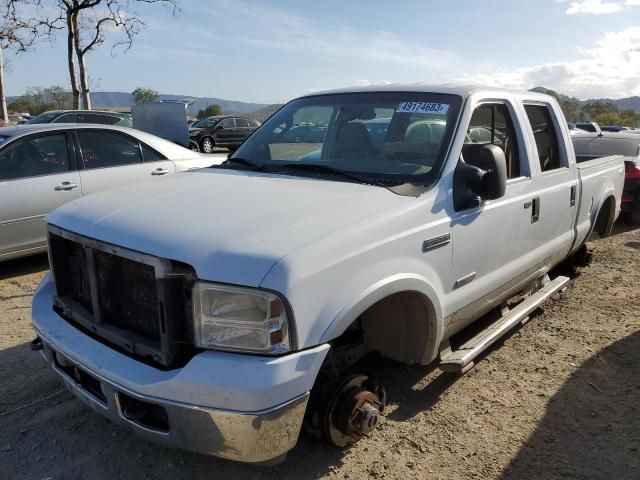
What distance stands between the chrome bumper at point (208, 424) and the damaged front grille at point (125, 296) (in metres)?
0.19

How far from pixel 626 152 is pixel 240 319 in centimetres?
870

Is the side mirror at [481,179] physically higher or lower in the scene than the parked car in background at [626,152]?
higher

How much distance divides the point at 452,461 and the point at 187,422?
145cm

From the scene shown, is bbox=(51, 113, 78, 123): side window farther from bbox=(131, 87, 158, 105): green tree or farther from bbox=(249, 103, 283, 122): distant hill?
bbox=(131, 87, 158, 105): green tree

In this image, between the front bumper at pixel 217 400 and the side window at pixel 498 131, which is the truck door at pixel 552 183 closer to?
the side window at pixel 498 131

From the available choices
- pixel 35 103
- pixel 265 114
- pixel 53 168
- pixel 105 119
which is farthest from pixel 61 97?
pixel 53 168

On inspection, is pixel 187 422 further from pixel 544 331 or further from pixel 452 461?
pixel 544 331

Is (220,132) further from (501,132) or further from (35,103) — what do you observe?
(35,103)

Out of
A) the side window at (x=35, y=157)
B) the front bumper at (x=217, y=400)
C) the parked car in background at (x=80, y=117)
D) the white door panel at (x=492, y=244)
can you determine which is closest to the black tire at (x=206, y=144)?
the parked car in background at (x=80, y=117)

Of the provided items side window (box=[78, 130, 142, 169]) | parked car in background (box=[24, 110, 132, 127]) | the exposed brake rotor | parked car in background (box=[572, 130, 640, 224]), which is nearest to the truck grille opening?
the exposed brake rotor

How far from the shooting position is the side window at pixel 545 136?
4.19 m

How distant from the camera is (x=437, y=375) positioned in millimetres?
3670

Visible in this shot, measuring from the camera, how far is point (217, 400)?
205 centimetres

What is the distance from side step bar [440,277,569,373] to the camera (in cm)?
310
